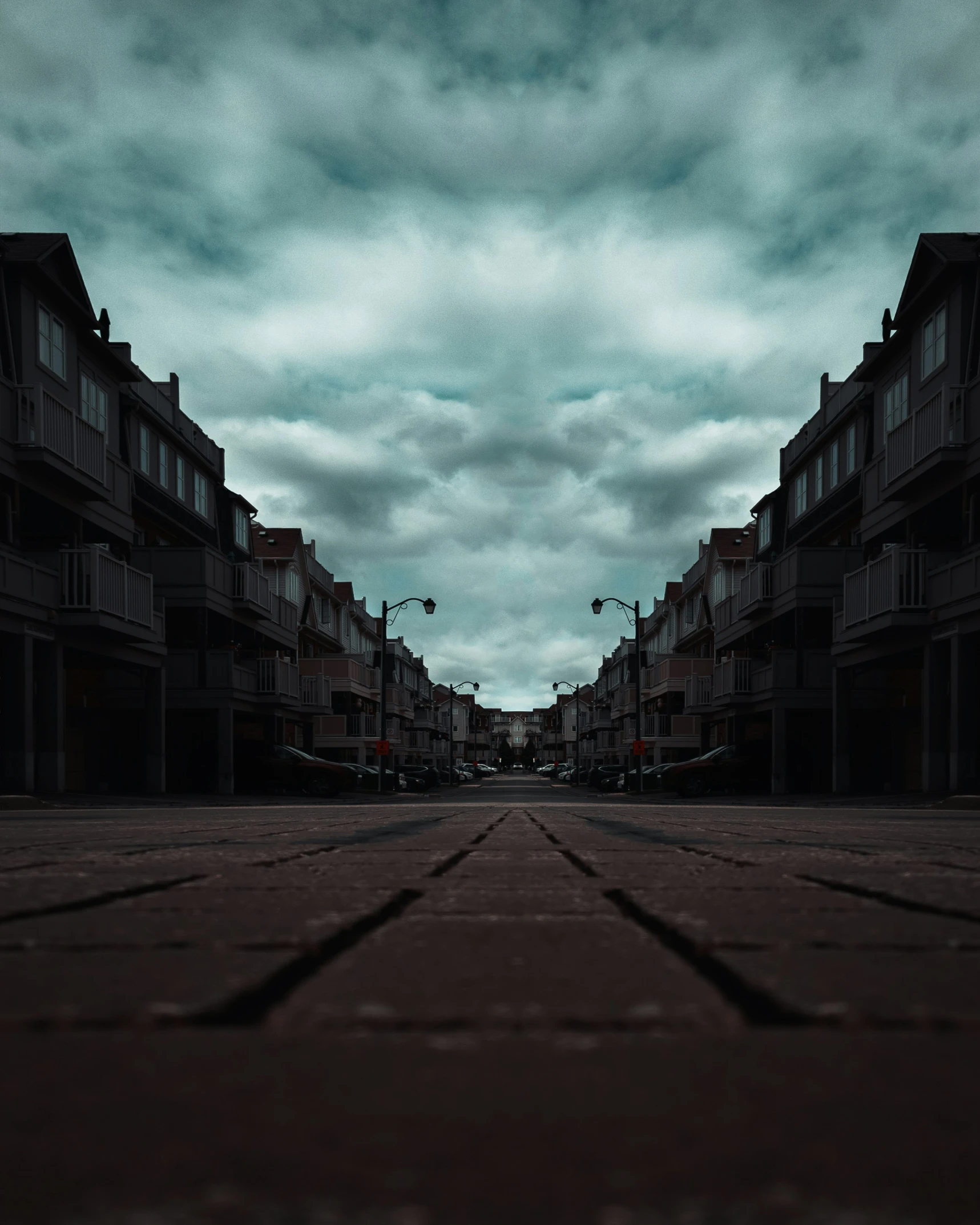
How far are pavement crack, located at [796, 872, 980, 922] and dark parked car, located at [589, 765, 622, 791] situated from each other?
46.7 m

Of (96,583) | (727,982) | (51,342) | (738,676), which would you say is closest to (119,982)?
(727,982)

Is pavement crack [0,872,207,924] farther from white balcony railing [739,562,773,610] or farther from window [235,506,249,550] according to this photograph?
window [235,506,249,550]

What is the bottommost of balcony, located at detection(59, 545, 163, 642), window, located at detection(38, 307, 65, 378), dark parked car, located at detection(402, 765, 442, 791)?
dark parked car, located at detection(402, 765, 442, 791)

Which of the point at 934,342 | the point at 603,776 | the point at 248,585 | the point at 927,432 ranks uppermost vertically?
the point at 934,342

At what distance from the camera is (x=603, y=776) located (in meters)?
51.1

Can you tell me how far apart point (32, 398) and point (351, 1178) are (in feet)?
68.4

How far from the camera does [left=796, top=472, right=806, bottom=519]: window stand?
34406 mm

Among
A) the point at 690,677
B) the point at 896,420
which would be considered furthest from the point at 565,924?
the point at 690,677

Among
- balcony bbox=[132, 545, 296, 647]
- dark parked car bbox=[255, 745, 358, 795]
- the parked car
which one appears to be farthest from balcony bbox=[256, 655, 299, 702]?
the parked car

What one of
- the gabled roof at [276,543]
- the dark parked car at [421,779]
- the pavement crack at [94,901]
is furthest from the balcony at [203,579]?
Answer: the pavement crack at [94,901]

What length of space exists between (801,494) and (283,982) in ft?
114

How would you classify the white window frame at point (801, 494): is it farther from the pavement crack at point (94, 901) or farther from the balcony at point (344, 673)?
the pavement crack at point (94, 901)

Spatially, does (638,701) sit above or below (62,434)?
below

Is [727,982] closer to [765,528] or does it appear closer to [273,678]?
[273,678]
